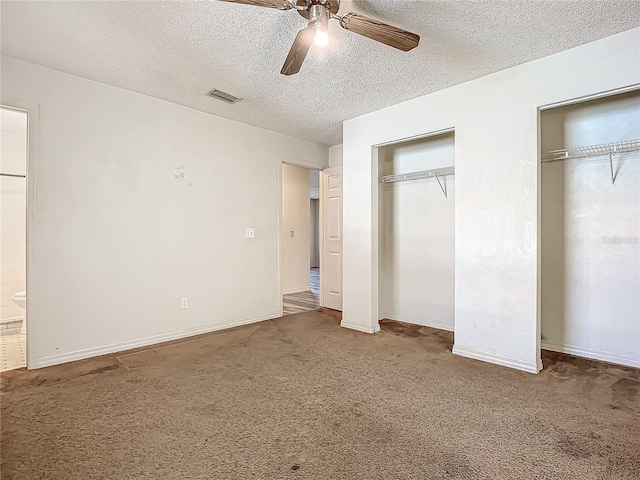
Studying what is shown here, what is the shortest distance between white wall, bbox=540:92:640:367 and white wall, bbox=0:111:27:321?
6.16 meters

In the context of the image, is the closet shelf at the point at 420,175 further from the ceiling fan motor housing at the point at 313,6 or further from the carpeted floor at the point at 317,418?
the ceiling fan motor housing at the point at 313,6

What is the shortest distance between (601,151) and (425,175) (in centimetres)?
161

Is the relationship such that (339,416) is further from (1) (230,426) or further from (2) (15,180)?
(2) (15,180)

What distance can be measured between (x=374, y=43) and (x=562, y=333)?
312 cm

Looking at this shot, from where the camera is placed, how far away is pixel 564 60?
264 centimetres

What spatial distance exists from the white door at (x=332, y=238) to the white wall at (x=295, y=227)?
1.63 metres

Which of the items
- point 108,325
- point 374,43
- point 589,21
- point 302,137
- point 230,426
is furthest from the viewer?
point 302,137

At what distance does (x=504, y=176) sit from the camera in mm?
2941

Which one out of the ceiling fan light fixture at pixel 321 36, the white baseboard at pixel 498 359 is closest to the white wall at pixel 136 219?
the ceiling fan light fixture at pixel 321 36

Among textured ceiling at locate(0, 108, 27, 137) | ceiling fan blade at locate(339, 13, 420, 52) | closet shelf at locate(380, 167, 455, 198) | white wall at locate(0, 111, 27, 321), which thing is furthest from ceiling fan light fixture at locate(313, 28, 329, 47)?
white wall at locate(0, 111, 27, 321)

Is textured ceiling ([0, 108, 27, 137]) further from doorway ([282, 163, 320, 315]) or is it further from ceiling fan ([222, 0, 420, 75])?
doorway ([282, 163, 320, 315])

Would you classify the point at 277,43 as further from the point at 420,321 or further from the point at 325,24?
the point at 420,321

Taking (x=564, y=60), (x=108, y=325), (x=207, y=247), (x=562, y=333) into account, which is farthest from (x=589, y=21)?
(x=108, y=325)

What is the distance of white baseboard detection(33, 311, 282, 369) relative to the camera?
9.61 ft
